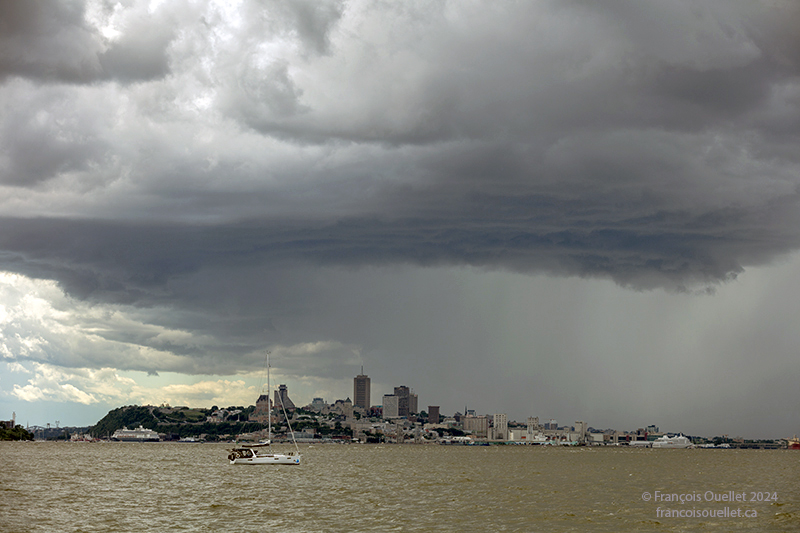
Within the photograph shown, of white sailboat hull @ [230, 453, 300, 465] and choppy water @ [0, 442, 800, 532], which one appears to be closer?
choppy water @ [0, 442, 800, 532]

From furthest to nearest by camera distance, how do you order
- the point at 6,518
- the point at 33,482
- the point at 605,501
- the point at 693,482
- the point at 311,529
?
the point at 693,482 → the point at 33,482 → the point at 605,501 → the point at 6,518 → the point at 311,529

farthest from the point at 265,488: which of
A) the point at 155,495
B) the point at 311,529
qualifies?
the point at 311,529

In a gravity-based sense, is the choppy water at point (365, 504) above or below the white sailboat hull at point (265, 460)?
above

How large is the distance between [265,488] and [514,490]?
116ft

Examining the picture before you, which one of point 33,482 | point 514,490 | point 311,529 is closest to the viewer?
point 311,529

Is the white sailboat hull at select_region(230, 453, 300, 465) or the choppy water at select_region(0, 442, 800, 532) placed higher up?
the choppy water at select_region(0, 442, 800, 532)

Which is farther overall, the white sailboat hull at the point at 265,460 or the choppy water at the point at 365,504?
the white sailboat hull at the point at 265,460

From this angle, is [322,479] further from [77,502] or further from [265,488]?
[77,502]

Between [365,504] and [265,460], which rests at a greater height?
[365,504]

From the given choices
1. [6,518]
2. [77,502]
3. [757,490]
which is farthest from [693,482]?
[6,518]

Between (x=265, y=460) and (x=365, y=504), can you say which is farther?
(x=265, y=460)

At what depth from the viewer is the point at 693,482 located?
12419cm

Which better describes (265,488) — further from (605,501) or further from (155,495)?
(605,501)

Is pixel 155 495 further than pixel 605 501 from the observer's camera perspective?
Yes
